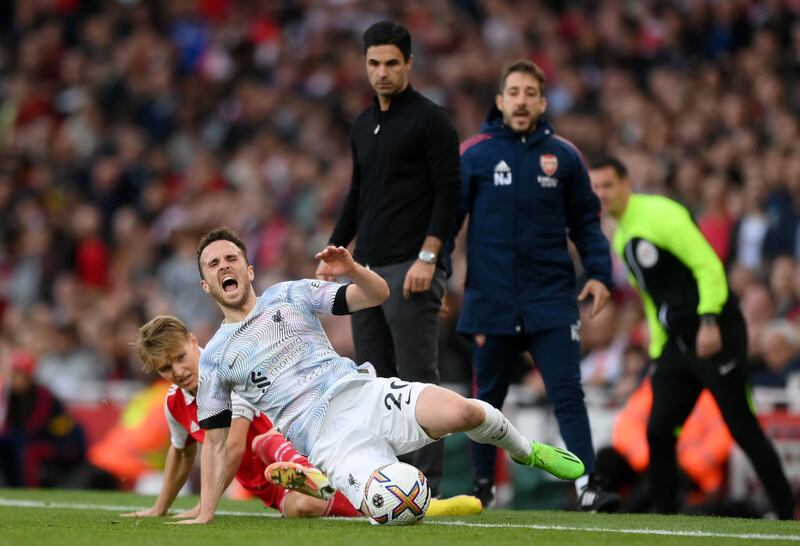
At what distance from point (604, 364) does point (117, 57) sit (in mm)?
9578

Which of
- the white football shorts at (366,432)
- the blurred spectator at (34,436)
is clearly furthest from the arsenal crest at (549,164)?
the blurred spectator at (34,436)

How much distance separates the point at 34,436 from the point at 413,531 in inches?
273

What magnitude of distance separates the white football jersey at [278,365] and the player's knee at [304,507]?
67 cm

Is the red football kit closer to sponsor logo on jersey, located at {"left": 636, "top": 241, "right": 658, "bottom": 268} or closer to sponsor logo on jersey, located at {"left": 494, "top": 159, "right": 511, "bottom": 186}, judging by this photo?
sponsor logo on jersey, located at {"left": 494, "top": 159, "right": 511, "bottom": 186}

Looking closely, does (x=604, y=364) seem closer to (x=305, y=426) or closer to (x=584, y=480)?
(x=584, y=480)

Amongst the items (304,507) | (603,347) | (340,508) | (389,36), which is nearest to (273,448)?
(304,507)

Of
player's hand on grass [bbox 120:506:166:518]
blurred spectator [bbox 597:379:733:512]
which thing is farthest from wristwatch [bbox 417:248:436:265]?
blurred spectator [bbox 597:379:733:512]

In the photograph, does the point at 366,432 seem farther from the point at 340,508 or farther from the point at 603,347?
the point at 603,347

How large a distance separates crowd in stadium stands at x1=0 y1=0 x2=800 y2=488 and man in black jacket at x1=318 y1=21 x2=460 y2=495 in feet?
12.2

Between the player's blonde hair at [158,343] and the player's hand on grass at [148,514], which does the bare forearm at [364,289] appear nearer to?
the player's blonde hair at [158,343]

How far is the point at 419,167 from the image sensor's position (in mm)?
7523

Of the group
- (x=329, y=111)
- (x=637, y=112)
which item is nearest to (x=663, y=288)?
(x=637, y=112)

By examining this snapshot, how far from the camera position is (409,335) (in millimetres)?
7367

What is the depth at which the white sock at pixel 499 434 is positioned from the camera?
20.6ft
